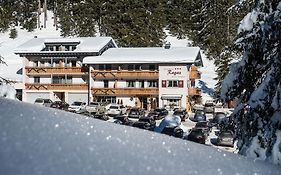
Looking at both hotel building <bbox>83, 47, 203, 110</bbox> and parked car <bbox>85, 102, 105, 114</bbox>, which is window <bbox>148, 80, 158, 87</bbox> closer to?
hotel building <bbox>83, 47, 203, 110</bbox>

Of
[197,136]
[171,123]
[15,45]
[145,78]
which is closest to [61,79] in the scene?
[145,78]

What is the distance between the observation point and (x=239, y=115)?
8672 mm

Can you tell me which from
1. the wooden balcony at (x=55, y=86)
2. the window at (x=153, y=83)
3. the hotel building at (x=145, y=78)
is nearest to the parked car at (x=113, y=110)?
the hotel building at (x=145, y=78)

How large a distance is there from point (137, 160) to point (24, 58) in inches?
2146

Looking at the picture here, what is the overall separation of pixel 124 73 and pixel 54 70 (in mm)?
8456

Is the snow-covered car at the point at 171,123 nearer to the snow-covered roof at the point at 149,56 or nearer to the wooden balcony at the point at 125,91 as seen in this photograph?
the wooden balcony at the point at 125,91

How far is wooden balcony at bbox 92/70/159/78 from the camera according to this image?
49.9 metres

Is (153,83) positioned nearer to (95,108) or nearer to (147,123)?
(95,108)

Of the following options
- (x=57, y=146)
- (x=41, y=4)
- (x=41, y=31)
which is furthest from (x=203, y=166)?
(x=41, y=4)

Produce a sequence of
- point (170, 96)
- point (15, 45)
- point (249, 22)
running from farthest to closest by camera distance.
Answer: point (15, 45)
point (170, 96)
point (249, 22)

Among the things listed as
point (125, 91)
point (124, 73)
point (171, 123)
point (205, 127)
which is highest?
point (124, 73)

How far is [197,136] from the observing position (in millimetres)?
30656

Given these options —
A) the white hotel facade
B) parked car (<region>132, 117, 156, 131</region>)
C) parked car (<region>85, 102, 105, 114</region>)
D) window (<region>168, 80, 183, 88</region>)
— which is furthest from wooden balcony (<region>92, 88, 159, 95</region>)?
parked car (<region>132, 117, 156, 131</region>)

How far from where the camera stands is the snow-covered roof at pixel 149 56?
50.0 meters
